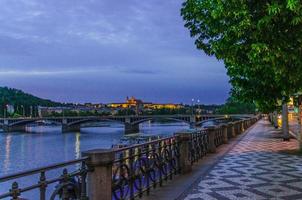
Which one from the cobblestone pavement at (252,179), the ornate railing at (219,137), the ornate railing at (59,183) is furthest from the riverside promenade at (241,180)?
the ornate railing at (219,137)

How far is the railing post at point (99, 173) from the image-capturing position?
25.3 ft

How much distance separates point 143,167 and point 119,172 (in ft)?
5.04

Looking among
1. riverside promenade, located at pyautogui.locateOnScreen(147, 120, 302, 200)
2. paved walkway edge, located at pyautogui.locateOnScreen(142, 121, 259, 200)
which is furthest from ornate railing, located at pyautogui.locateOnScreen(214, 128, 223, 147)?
paved walkway edge, located at pyautogui.locateOnScreen(142, 121, 259, 200)

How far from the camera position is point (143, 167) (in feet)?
33.8

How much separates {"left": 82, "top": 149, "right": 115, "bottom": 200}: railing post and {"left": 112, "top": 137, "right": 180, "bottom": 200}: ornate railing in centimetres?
51

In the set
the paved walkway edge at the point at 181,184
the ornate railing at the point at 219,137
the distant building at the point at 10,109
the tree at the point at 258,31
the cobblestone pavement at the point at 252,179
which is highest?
the distant building at the point at 10,109

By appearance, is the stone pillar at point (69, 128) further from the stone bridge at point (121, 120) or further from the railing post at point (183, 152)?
the railing post at point (183, 152)

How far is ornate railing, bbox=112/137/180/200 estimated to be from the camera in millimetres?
8859

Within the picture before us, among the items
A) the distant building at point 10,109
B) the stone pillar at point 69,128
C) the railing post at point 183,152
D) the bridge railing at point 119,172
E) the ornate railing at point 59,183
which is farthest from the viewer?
the distant building at point 10,109

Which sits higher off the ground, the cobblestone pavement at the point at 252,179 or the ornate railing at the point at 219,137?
the ornate railing at the point at 219,137

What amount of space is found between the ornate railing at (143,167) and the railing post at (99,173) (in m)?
0.51

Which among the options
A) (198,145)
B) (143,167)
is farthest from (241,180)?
(198,145)

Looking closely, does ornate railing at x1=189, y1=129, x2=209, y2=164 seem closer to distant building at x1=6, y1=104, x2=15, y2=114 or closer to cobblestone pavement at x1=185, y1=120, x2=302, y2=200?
cobblestone pavement at x1=185, y1=120, x2=302, y2=200

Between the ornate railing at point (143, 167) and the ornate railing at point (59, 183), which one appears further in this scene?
the ornate railing at point (143, 167)
